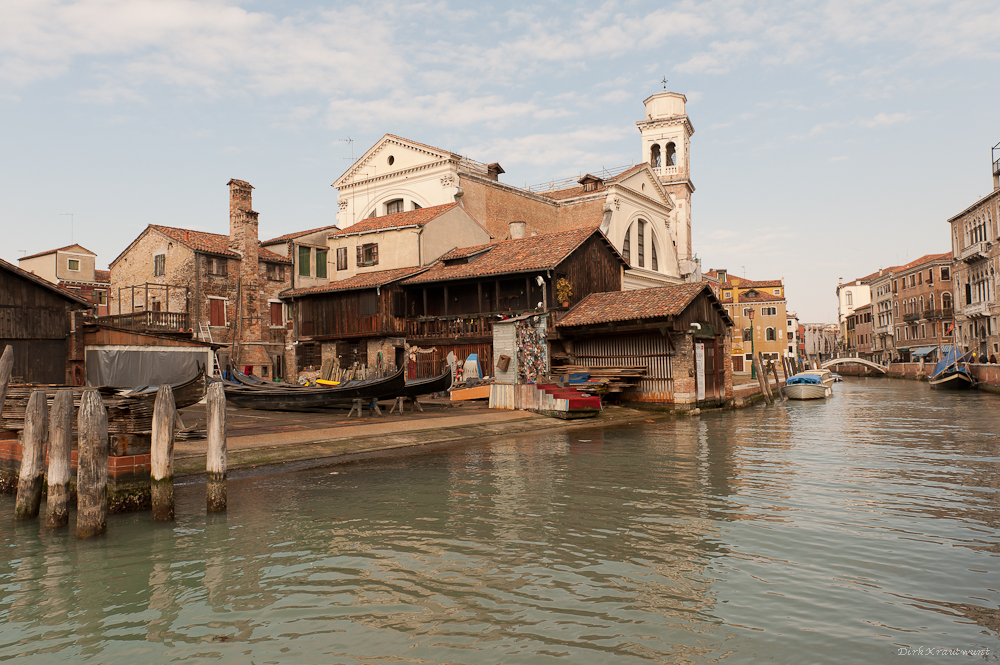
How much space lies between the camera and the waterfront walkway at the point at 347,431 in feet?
39.3

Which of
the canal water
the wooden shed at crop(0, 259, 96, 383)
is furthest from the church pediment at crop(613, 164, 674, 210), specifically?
the canal water

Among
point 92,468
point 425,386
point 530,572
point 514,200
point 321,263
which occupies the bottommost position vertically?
point 530,572

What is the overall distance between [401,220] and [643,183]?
1727cm

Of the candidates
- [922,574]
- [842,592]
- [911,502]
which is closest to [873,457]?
[911,502]

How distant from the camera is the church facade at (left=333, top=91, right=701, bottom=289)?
35781 mm

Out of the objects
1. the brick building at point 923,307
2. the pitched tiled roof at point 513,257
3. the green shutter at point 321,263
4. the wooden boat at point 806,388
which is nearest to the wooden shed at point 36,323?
the pitched tiled roof at point 513,257

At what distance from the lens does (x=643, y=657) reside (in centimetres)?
460

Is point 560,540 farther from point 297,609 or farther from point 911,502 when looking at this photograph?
point 911,502

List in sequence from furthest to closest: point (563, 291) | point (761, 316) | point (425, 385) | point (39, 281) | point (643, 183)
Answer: point (761, 316) → point (643, 183) → point (563, 291) → point (425, 385) → point (39, 281)

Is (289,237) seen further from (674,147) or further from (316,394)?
(674,147)

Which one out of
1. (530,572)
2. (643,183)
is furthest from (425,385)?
(643,183)

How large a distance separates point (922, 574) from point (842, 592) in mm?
1043

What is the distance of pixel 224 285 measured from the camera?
32969mm

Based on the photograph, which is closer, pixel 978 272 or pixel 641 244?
pixel 641 244
